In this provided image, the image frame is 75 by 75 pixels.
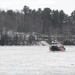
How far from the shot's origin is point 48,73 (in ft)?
137

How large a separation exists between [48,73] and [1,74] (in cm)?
441

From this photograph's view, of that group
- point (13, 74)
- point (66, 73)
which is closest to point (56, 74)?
point (66, 73)

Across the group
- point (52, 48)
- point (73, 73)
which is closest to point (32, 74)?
point (73, 73)

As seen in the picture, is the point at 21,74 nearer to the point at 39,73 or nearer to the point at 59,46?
the point at 39,73

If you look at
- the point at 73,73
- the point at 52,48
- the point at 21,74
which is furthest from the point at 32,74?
the point at 52,48

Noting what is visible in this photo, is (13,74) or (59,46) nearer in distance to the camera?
(13,74)

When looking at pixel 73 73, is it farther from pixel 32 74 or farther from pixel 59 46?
pixel 59 46

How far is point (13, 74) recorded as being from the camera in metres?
40.7

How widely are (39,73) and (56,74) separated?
75.4 inches

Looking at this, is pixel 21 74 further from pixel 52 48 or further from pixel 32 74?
pixel 52 48

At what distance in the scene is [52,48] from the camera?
101812 mm

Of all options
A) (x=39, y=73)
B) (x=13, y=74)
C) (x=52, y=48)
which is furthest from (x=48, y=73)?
(x=52, y=48)

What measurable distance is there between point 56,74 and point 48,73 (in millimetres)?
1428

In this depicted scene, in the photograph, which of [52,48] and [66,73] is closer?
[66,73]
